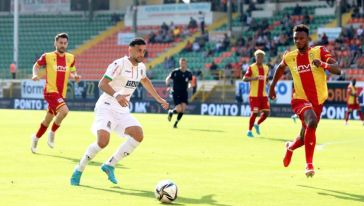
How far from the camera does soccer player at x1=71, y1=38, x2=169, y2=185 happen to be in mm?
11547

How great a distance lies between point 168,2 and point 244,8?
7066mm

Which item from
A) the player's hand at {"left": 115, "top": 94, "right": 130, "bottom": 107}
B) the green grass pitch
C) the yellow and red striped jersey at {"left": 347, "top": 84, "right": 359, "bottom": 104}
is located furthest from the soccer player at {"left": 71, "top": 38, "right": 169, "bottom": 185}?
the yellow and red striped jersey at {"left": 347, "top": 84, "right": 359, "bottom": 104}

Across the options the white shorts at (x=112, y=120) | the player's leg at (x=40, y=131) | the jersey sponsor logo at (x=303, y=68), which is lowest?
the player's leg at (x=40, y=131)

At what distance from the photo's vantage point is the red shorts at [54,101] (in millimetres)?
17562

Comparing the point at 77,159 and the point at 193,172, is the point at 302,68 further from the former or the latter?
the point at 77,159

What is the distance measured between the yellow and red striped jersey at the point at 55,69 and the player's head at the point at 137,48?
624cm

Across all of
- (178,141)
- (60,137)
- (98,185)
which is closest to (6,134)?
(60,137)

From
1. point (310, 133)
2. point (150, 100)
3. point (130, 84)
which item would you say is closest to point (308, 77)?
point (310, 133)

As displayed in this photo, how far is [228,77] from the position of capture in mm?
44031

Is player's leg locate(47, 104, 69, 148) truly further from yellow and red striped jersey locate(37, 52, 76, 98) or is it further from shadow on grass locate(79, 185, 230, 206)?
shadow on grass locate(79, 185, 230, 206)

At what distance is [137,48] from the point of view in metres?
11.6

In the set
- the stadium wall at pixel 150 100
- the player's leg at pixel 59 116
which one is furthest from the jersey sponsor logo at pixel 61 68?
the stadium wall at pixel 150 100

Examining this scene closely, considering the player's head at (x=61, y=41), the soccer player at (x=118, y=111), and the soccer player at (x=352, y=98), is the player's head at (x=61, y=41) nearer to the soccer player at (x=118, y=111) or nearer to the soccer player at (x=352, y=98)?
the soccer player at (x=118, y=111)

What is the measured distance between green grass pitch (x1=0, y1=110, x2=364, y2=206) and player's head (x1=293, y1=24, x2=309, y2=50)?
2.03 meters
